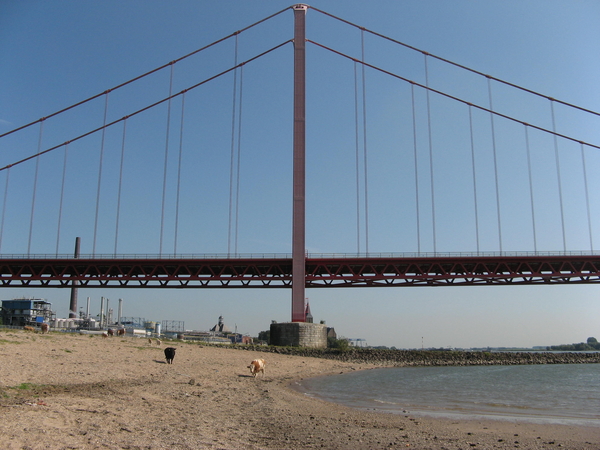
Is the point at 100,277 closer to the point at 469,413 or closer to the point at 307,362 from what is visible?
the point at 307,362

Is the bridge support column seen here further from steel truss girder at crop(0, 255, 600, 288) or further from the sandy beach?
the sandy beach

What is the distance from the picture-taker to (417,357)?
259 feet

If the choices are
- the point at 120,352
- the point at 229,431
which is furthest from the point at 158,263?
the point at 229,431

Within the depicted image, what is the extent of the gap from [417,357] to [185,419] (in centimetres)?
6977

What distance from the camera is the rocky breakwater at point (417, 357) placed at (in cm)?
6184

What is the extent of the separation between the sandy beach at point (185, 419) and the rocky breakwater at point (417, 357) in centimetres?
3723

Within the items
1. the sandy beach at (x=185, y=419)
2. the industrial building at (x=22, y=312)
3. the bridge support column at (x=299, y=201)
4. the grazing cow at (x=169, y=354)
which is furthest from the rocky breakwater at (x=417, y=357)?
the industrial building at (x=22, y=312)

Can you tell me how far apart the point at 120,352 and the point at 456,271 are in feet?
174

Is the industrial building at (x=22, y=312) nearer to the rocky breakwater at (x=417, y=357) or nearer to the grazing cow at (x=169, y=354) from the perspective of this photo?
the rocky breakwater at (x=417, y=357)

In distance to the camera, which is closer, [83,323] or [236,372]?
[236,372]

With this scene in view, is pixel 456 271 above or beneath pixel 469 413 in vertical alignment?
above

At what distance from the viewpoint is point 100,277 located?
238 ft

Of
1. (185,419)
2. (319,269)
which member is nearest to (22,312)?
(319,269)

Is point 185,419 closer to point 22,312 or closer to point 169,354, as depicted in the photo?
point 169,354
